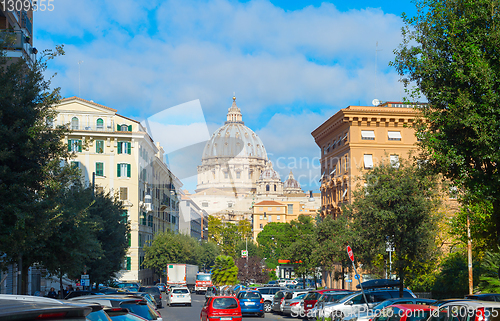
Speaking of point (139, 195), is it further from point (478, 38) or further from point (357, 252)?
point (478, 38)

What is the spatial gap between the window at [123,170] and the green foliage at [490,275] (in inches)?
1796

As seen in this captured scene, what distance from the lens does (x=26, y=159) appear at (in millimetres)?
15695

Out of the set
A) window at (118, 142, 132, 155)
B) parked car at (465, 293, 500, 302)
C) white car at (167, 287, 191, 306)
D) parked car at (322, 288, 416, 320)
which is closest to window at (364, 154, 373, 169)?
white car at (167, 287, 191, 306)

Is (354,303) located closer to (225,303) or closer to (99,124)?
(225,303)

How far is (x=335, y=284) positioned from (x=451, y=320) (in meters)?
47.5

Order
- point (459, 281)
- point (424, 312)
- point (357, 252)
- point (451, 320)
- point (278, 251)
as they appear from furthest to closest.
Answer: point (278, 251), point (357, 252), point (459, 281), point (424, 312), point (451, 320)

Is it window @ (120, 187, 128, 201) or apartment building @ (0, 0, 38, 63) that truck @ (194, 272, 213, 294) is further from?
apartment building @ (0, 0, 38, 63)

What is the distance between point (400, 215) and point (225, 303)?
867cm

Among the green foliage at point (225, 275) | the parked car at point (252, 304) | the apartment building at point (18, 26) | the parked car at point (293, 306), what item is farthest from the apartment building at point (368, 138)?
the green foliage at point (225, 275)

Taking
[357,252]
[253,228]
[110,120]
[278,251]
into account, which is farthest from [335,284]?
[253,228]

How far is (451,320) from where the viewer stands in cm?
944

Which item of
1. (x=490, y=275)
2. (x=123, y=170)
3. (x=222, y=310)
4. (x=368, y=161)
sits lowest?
(x=222, y=310)

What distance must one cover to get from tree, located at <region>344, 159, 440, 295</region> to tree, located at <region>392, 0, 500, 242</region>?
7718mm

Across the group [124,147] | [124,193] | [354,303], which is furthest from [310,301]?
[124,147]
